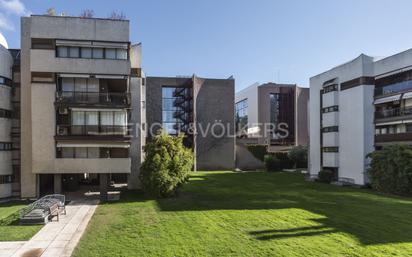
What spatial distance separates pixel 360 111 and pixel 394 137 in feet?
13.5

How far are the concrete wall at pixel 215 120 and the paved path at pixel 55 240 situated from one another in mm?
33820

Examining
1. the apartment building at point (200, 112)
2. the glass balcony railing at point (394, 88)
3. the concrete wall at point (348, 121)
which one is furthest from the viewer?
the apartment building at point (200, 112)

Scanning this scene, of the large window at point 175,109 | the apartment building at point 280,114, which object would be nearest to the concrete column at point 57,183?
the large window at point 175,109

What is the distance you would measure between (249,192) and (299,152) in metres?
27.1

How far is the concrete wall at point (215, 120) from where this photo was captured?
167ft

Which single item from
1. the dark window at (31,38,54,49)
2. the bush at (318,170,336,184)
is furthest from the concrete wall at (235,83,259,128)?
the dark window at (31,38,54,49)

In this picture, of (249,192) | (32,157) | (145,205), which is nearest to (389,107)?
(249,192)

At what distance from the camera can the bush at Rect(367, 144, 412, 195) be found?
995 inches

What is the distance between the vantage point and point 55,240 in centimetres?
1265

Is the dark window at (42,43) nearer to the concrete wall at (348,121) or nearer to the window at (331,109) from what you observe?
the concrete wall at (348,121)

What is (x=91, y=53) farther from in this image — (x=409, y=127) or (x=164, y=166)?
(x=409, y=127)

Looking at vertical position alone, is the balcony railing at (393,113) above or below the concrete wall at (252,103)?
below

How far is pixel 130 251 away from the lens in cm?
1122

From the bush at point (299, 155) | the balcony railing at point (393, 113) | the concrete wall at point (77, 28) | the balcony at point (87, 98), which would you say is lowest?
the bush at point (299, 155)
